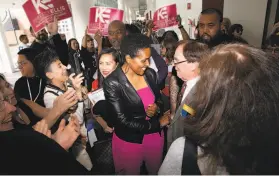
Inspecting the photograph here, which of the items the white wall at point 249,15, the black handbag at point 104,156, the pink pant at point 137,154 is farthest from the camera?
the white wall at point 249,15

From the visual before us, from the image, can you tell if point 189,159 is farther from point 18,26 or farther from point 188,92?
point 18,26

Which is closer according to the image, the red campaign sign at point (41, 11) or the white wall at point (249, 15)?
the red campaign sign at point (41, 11)

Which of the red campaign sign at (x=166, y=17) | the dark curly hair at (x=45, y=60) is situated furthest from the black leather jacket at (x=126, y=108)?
the red campaign sign at (x=166, y=17)

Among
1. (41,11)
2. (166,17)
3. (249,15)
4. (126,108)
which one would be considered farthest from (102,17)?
(249,15)

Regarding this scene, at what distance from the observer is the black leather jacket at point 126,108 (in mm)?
1604

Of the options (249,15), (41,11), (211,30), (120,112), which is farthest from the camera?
(249,15)

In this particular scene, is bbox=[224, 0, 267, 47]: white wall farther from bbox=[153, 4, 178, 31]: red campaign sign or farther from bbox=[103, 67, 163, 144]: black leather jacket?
bbox=[103, 67, 163, 144]: black leather jacket

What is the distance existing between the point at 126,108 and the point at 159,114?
38 centimetres

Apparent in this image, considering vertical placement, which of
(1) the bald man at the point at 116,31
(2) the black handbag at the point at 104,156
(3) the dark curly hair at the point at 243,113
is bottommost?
(2) the black handbag at the point at 104,156

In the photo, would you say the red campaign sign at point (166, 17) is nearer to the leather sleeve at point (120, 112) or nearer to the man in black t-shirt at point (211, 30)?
the man in black t-shirt at point (211, 30)

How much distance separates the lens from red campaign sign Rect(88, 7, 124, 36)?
3.06m

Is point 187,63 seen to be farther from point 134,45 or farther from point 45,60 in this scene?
point 45,60

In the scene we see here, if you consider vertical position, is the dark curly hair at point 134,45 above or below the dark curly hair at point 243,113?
above

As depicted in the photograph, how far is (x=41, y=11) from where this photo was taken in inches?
101
